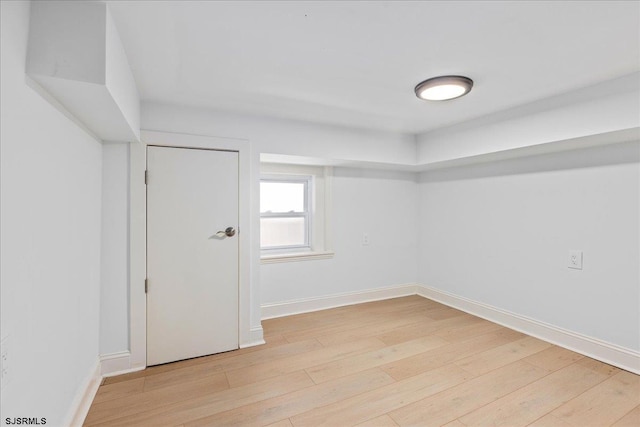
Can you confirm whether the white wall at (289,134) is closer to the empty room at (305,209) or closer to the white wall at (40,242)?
the empty room at (305,209)

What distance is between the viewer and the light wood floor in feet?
5.62

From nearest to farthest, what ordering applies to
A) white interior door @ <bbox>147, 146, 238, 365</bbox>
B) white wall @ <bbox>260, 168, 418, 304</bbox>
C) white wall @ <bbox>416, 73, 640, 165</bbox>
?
white wall @ <bbox>416, 73, 640, 165</bbox>, white interior door @ <bbox>147, 146, 238, 365</bbox>, white wall @ <bbox>260, 168, 418, 304</bbox>

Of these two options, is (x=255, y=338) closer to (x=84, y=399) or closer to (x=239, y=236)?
(x=239, y=236)

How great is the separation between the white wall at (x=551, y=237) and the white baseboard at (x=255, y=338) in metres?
2.34

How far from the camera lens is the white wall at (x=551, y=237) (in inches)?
88.5

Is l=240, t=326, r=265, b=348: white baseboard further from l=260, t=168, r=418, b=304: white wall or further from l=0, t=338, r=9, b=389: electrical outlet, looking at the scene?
l=0, t=338, r=9, b=389: electrical outlet

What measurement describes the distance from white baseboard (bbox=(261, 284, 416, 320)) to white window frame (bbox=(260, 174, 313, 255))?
0.60m

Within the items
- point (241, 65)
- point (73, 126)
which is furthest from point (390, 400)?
point (73, 126)

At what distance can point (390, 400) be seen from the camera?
73.1 inches

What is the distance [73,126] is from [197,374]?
70.6 inches

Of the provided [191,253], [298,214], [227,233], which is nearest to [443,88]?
[227,233]

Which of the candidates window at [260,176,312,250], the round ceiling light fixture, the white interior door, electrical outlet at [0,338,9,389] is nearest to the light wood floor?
the white interior door

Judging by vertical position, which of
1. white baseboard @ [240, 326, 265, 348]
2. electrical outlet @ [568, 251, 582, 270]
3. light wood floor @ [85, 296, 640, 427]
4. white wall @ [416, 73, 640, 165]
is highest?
white wall @ [416, 73, 640, 165]

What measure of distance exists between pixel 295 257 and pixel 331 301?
2.36 ft
